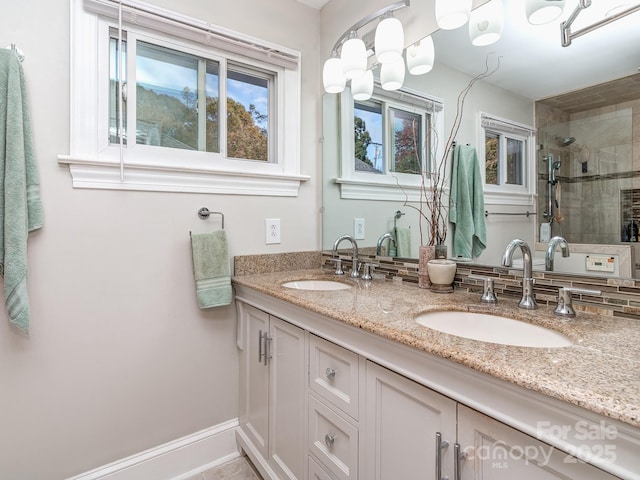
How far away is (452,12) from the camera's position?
3.87ft

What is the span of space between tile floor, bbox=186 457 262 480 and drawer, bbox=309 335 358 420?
30.1 inches

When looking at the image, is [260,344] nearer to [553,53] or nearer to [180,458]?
[180,458]

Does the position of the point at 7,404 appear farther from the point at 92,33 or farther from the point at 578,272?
the point at 578,272

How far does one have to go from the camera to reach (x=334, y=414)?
1.03 m

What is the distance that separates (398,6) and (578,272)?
1240mm

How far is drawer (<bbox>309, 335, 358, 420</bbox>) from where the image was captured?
97 centimetres

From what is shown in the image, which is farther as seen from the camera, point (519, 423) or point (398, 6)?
point (398, 6)

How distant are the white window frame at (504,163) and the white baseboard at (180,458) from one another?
5.19ft

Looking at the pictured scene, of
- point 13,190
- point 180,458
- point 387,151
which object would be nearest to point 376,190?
point 387,151

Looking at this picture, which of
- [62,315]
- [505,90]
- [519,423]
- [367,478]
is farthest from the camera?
[62,315]

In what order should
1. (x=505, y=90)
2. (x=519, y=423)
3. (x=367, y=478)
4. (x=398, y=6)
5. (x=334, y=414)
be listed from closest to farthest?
(x=519, y=423), (x=367, y=478), (x=334, y=414), (x=505, y=90), (x=398, y=6)

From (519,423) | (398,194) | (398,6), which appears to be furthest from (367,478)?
(398,6)

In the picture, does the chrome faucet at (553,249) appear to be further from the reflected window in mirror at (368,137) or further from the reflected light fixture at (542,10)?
the reflected window in mirror at (368,137)

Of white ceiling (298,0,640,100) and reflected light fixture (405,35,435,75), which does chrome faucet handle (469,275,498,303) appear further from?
reflected light fixture (405,35,435,75)
